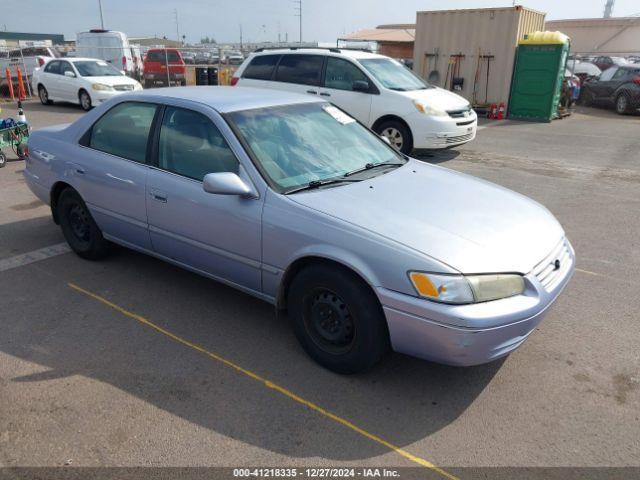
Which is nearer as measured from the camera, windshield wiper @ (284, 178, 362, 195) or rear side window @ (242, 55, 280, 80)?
windshield wiper @ (284, 178, 362, 195)

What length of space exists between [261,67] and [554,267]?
8284mm

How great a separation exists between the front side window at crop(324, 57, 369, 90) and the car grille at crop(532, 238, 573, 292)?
671 cm

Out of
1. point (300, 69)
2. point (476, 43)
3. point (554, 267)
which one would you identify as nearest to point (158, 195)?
point (554, 267)

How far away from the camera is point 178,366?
3320mm

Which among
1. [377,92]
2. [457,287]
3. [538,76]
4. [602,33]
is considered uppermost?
[602,33]

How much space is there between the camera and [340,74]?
9.55 m

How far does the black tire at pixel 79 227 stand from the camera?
4699mm

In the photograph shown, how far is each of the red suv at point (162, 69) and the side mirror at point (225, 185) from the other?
64.6 feet

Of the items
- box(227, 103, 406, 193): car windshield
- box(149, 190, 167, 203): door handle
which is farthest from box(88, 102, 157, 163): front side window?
box(227, 103, 406, 193): car windshield

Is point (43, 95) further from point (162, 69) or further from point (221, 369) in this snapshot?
point (221, 369)

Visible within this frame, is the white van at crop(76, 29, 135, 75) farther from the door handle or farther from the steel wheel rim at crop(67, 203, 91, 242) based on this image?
the door handle

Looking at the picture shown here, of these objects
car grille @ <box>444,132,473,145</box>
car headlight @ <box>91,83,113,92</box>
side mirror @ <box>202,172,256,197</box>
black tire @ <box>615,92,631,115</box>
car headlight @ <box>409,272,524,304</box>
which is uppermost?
side mirror @ <box>202,172,256,197</box>

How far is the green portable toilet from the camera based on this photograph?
14549mm

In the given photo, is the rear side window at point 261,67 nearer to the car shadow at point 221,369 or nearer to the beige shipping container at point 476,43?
the car shadow at point 221,369
